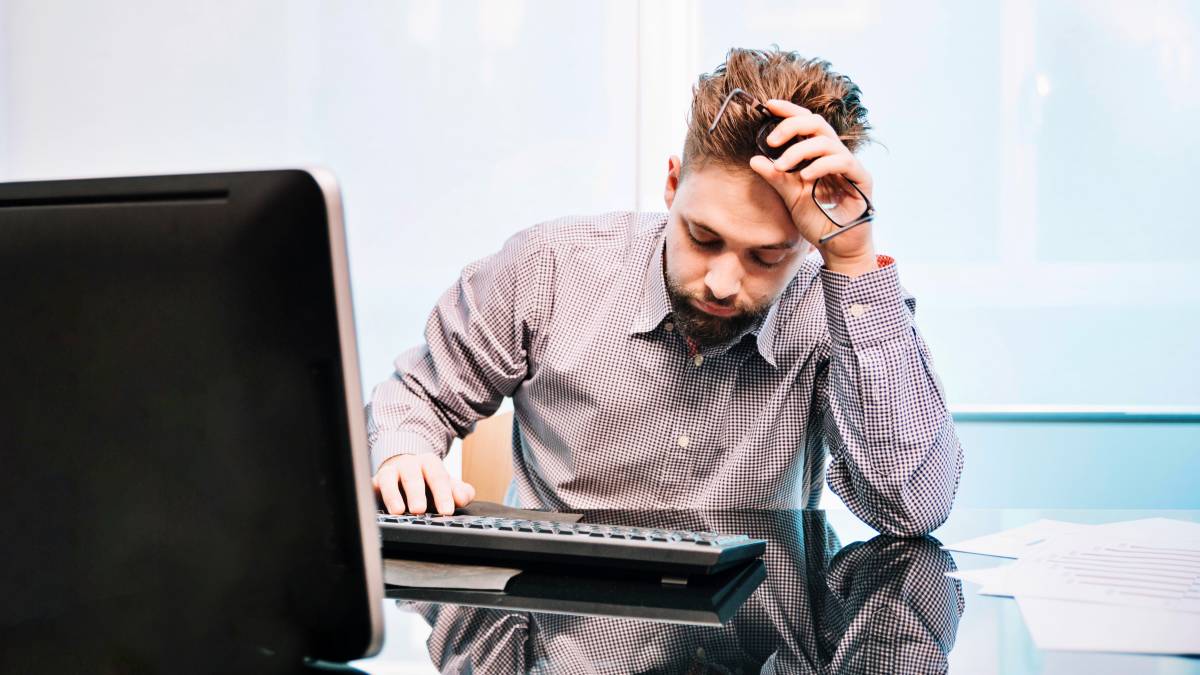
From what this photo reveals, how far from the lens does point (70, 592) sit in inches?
22.5

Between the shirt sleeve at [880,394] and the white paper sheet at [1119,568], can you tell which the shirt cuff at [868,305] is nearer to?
the shirt sleeve at [880,394]

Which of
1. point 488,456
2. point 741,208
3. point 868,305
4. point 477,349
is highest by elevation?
point 741,208

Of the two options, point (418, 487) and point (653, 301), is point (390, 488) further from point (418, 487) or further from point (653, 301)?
point (653, 301)

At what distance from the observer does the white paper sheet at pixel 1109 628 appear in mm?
701

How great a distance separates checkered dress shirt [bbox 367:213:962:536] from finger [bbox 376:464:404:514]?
0.56 ft

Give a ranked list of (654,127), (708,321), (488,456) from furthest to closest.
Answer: (654,127)
(488,456)
(708,321)

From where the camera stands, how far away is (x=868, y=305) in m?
1.33

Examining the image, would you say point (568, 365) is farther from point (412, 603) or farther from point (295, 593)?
point (295, 593)

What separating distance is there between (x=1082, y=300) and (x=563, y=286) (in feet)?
5.74

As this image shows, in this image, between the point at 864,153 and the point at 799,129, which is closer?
the point at 799,129

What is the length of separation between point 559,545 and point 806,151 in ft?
2.05

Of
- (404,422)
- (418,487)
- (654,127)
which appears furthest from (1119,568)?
(654,127)

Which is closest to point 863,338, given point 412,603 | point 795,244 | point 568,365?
point 795,244

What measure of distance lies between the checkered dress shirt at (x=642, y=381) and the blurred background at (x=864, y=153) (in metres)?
1.29
